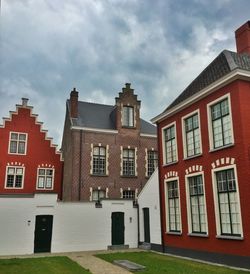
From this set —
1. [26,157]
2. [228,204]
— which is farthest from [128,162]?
[228,204]

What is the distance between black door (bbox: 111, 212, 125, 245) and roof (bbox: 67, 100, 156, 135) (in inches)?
309

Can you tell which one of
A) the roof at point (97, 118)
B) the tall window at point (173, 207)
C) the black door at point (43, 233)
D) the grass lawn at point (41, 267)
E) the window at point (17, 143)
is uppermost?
the roof at point (97, 118)

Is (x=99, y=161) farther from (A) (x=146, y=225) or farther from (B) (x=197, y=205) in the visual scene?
(B) (x=197, y=205)

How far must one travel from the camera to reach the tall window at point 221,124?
39.3 ft

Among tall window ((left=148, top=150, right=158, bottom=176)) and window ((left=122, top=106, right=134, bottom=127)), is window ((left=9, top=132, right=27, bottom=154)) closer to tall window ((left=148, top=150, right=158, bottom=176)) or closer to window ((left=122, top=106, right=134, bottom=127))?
window ((left=122, top=106, right=134, bottom=127))

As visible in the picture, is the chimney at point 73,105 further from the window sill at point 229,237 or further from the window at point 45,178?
the window sill at point 229,237

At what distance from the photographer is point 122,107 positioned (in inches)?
987

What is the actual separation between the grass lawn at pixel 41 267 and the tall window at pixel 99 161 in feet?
33.9

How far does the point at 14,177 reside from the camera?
2378cm

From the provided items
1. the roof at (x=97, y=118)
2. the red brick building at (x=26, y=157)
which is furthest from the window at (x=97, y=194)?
the roof at (x=97, y=118)

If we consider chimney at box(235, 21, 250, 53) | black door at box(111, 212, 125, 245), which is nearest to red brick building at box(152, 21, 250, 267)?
chimney at box(235, 21, 250, 53)

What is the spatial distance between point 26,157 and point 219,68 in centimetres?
1689

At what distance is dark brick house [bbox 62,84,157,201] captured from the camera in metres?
22.7

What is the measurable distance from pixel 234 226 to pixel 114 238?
29.5ft
